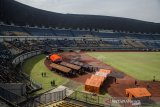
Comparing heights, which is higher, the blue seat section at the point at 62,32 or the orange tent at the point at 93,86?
the blue seat section at the point at 62,32

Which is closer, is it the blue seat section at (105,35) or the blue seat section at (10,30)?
the blue seat section at (10,30)

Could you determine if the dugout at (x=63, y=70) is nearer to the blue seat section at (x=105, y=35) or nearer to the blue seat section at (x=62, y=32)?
the blue seat section at (x=62, y=32)

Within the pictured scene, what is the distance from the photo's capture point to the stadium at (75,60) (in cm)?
3139

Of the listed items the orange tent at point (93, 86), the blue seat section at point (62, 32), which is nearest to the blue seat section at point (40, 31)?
the blue seat section at point (62, 32)

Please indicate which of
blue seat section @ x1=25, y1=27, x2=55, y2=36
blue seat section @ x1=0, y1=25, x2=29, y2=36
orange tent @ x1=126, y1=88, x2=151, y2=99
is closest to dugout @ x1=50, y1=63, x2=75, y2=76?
orange tent @ x1=126, y1=88, x2=151, y2=99

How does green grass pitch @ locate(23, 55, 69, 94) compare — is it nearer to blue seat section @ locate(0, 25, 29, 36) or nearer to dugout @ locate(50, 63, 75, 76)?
dugout @ locate(50, 63, 75, 76)

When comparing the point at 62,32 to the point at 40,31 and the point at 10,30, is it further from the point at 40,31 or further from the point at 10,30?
the point at 10,30

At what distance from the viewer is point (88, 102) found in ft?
101

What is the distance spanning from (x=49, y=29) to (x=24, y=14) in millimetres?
18144

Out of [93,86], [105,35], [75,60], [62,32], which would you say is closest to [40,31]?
[62,32]

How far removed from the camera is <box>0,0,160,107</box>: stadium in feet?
103

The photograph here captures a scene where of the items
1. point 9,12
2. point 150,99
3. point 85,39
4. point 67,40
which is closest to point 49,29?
point 67,40

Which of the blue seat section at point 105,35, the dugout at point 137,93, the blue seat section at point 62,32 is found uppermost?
the blue seat section at point 62,32

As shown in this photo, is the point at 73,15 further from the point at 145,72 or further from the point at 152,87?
the point at 152,87
